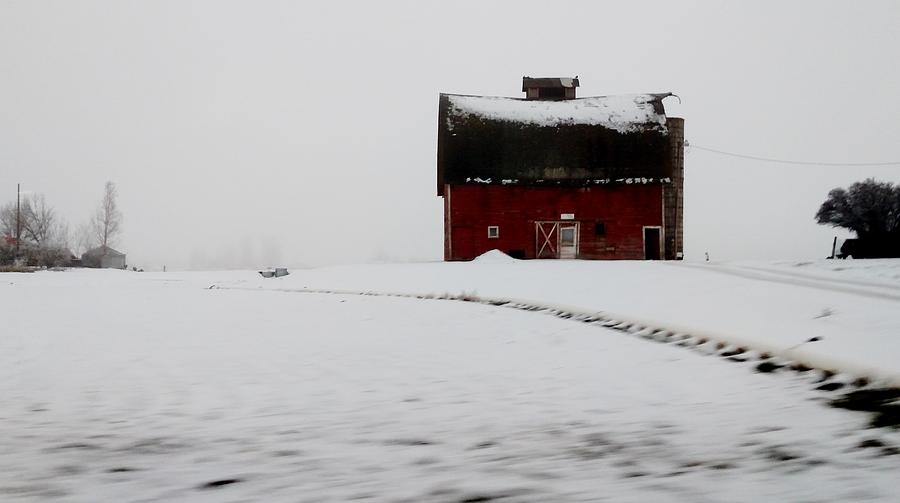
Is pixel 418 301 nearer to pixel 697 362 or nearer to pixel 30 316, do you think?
pixel 30 316

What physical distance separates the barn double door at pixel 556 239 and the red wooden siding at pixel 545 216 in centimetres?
22

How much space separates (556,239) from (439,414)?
23.5 m

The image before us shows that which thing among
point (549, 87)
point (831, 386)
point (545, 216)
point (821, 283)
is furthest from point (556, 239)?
point (831, 386)

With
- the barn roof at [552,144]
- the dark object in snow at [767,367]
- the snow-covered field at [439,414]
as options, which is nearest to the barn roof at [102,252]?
the barn roof at [552,144]

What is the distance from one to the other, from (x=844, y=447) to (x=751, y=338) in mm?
3092

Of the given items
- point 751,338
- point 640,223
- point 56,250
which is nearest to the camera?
point 751,338

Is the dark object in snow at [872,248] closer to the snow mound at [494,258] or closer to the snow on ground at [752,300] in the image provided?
the snow on ground at [752,300]

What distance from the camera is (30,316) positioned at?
836cm

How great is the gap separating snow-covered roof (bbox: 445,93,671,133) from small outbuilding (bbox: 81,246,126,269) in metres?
41.8

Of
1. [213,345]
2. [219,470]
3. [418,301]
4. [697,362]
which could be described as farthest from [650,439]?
[418,301]

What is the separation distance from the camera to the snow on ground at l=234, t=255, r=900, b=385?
Answer: 4.36 m

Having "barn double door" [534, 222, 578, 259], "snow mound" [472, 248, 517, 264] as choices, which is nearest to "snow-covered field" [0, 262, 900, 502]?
"snow mound" [472, 248, 517, 264]

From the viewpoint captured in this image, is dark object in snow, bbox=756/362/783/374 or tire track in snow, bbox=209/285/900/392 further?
dark object in snow, bbox=756/362/783/374

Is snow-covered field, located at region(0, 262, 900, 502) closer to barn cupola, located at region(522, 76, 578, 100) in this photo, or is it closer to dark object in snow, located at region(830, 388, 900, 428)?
dark object in snow, located at region(830, 388, 900, 428)
